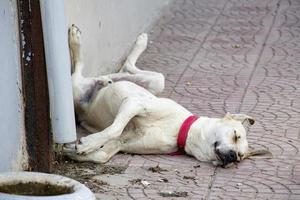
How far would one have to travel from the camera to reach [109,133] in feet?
21.9

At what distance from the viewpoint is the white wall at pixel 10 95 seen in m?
5.91

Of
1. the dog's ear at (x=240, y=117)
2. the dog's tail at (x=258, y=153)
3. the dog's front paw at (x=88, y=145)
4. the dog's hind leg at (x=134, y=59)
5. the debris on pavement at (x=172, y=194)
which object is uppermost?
the dog's hind leg at (x=134, y=59)

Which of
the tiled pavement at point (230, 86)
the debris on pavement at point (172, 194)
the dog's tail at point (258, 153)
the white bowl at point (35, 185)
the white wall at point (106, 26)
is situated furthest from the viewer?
the white wall at point (106, 26)

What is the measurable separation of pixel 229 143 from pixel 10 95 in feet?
5.76

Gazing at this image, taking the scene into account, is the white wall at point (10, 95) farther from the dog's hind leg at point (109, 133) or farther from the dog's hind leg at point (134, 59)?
the dog's hind leg at point (134, 59)

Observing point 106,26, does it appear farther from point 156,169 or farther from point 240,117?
point 156,169

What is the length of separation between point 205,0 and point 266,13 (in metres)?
1.09

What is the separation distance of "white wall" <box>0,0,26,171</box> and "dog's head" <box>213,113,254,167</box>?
1.53 metres

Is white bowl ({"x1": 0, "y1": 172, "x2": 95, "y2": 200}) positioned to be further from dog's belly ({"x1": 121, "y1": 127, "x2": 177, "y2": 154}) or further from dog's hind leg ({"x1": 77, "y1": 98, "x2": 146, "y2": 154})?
dog's belly ({"x1": 121, "y1": 127, "x2": 177, "y2": 154})

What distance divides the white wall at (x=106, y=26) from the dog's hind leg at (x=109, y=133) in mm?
1168

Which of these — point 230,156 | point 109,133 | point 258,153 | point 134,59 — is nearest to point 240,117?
point 258,153

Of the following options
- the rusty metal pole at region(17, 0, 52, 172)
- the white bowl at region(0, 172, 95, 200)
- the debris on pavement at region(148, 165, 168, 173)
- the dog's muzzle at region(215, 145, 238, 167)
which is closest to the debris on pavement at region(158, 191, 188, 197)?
the debris on pavement at region(148, 165, 168, 173)

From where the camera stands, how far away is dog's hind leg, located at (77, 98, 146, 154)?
666 centimetres

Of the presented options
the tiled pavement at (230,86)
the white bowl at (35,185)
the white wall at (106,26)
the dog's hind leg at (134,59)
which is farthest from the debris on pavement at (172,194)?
the dog's hind leg at (134,59)
